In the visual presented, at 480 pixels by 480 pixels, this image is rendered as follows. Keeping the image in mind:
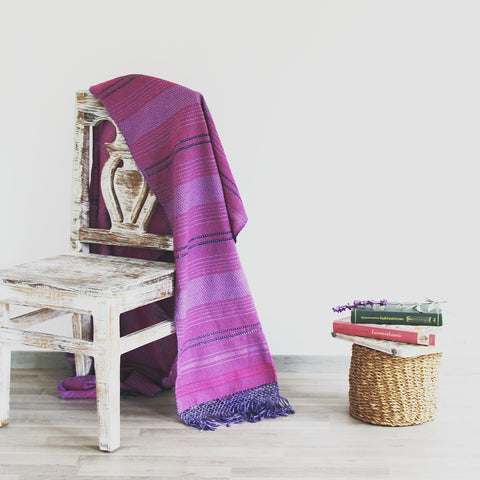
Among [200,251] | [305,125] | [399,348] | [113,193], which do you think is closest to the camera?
[399,348]

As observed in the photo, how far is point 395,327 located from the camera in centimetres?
195

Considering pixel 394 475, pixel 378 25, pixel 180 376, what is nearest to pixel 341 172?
A: pixel 378 25

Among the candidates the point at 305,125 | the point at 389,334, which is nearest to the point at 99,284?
the point at 389,334

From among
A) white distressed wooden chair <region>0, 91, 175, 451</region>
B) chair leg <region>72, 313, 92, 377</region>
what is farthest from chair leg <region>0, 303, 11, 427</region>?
chair leg <region>72, 313, 92, 377</region>

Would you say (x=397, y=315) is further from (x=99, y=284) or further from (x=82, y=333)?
(x=82, y=333)

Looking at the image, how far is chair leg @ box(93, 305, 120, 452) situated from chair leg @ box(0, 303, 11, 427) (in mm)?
306

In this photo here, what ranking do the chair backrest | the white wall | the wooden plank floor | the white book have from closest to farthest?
the wooden plank floor → the white book → the chair backrest → the white wall

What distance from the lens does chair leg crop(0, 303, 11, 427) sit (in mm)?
1949

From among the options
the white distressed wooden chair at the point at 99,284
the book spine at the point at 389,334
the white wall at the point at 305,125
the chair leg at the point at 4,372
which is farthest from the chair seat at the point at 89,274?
the book spine at the point at 389,334

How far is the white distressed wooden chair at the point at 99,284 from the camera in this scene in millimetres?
1798

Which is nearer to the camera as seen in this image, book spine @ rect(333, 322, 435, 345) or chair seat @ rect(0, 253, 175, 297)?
chair seat @ rect(0, 253, 175, 297)

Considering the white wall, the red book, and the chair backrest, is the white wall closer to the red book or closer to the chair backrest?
the chair backrest

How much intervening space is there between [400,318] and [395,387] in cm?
18

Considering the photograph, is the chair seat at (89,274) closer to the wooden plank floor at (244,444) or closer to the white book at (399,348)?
the wooden plank floor at (244,444)
